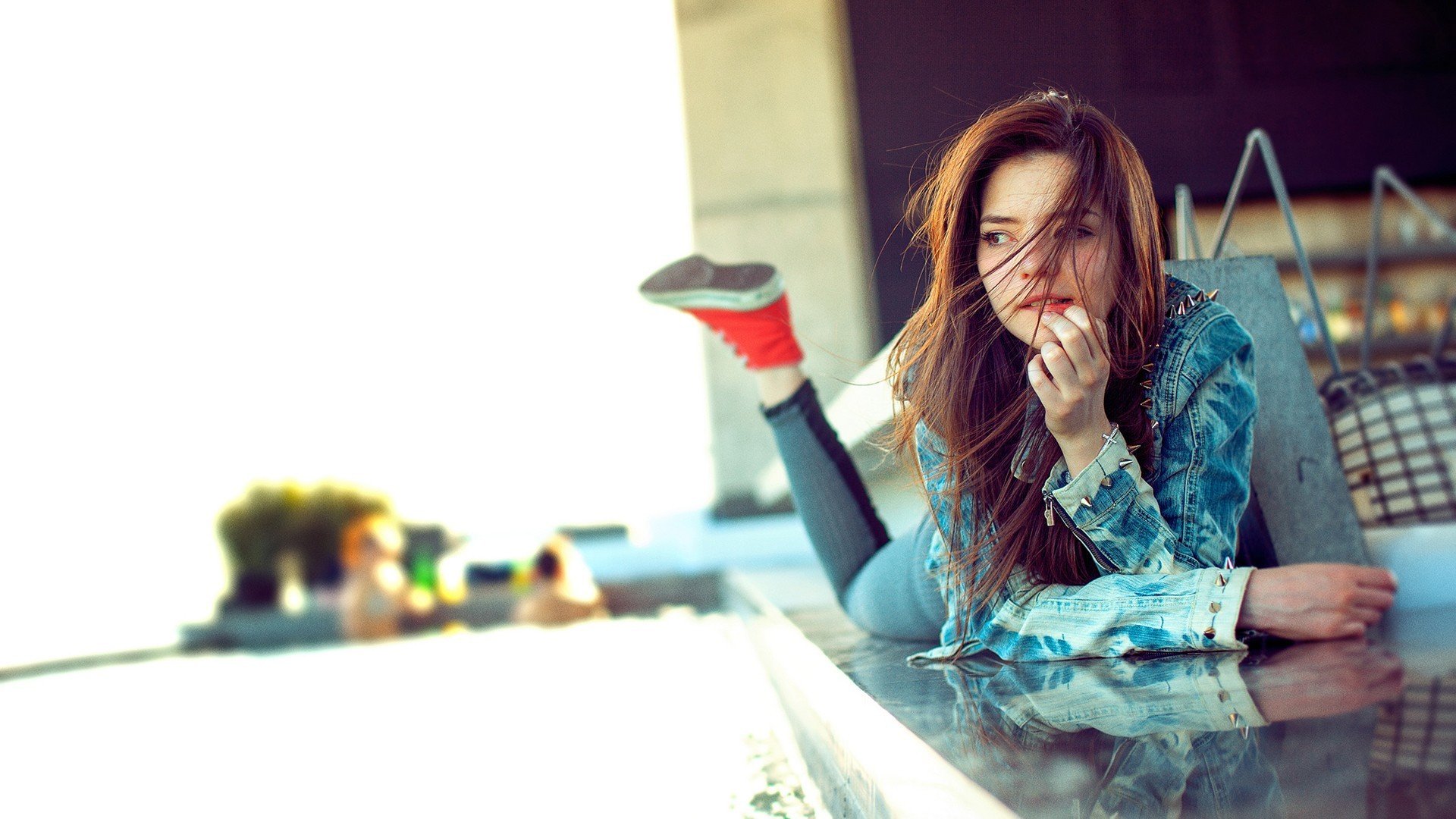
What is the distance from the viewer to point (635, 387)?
5.58m

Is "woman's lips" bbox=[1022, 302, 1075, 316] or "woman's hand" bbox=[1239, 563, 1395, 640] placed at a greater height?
"woman's lips" bbox=[1022, 302, 1075, 316]

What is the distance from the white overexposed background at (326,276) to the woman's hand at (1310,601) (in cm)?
460

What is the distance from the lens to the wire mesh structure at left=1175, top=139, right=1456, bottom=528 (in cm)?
132

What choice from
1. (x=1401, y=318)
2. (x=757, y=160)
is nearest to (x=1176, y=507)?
(x=1401, y=318)

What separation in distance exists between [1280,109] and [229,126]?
6.41 m

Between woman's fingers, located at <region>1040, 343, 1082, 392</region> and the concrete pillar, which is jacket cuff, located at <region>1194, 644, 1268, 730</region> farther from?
the concrete pillar

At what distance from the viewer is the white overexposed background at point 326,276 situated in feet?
18.2

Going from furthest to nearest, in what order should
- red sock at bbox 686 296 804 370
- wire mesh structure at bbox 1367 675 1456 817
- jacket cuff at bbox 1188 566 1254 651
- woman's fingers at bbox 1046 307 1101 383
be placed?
red sock at bbox 686 296 804 370
jacket cuff at bbox 1188 566 1254 651
woman's fingers at bbox 1046 307 1101 383
wire mesh structure at bbox 1367 675 1456 817

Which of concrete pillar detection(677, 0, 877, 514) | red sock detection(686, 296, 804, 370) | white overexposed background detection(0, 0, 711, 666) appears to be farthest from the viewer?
white overexposed background detection(0, 0, 711, 666)

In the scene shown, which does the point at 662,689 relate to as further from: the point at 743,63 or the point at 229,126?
the point at 229,126

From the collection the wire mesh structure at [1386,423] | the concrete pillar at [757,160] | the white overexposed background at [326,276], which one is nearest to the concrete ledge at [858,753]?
the wire mesh structure at [1386,423]

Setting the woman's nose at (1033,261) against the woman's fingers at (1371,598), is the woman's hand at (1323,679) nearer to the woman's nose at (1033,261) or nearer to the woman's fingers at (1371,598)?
the woman's fingers at (1371,598)

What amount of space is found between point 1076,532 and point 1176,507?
0.29 ft

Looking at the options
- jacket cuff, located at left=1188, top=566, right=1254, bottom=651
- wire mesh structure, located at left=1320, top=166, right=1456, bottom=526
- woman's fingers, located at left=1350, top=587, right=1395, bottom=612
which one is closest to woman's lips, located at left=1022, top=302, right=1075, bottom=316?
jacket cuff, located at left=1188, top=566, right=1254, bottom=651
